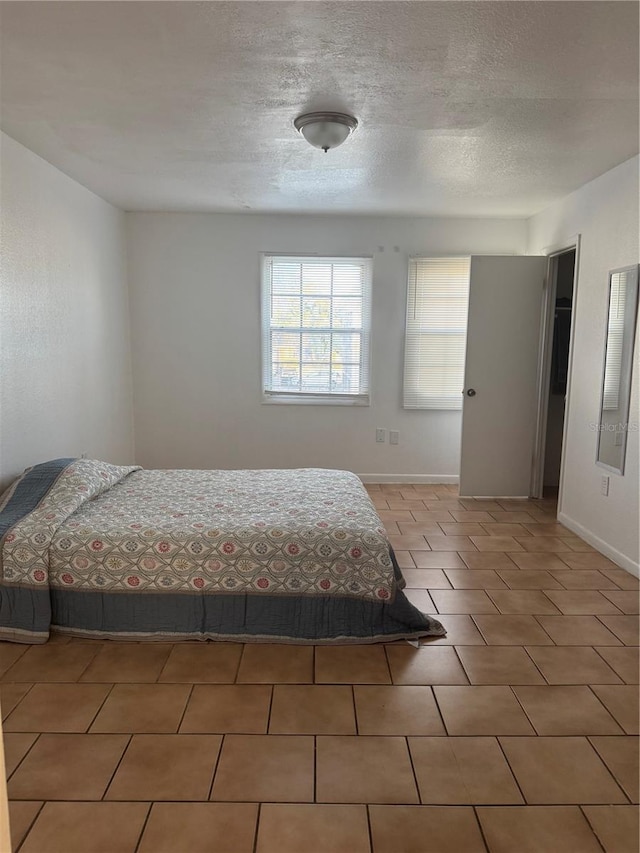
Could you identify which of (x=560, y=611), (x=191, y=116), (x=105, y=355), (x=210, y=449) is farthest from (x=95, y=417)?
(x=560, y=611)

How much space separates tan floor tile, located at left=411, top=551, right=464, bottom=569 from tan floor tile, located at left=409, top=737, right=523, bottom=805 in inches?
57.9

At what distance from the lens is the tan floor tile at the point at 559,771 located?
1696 millimetres

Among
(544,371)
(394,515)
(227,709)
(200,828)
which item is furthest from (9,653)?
(544,371)

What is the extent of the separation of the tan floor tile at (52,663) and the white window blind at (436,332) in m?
3.61

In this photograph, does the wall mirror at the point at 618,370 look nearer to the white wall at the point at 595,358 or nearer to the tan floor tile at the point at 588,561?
the white wall at the point at 595,358

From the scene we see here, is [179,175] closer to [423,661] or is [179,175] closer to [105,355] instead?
[105,355]

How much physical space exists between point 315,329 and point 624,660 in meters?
3.65

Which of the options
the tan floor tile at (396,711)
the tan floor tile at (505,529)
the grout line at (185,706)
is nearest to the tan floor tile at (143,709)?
the grout line at (185,706)

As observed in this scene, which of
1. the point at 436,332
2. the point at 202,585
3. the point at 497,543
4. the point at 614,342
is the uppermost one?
the point at 436,332

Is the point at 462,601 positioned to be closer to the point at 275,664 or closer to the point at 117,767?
the point at 275,664

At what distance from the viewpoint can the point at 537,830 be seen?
158 centimetres

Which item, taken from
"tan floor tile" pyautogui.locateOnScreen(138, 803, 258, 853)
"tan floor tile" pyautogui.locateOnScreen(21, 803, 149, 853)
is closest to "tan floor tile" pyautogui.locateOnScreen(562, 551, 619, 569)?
"tan floor tile" pyautogui.locateOnScreen(138, 803, 258, 853)

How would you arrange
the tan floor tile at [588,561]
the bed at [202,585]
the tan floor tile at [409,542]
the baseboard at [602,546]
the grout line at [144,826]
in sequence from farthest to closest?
1. the tan floor tile at [409,542]
2. the tan floor tile at [588,561]
3. the baseboard at [602,546]
4. the bed at [202,585]
5. the grout line at [144,826]

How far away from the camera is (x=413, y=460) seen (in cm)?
536
